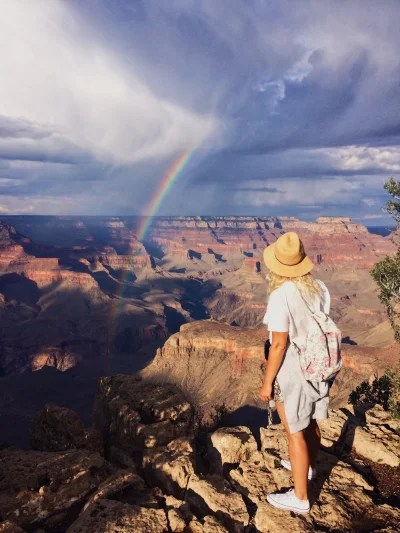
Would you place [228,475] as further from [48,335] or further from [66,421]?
[48,335]

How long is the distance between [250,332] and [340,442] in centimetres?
5629

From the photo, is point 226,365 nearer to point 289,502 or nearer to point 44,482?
point 44,482

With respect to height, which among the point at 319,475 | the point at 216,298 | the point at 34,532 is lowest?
the point at 34,532

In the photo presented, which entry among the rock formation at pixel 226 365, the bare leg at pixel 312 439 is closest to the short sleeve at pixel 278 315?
the bare leg at pixel 312 439

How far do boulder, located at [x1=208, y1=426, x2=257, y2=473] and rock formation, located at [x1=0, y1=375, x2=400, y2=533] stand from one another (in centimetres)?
2

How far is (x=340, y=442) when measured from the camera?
7.99 metres

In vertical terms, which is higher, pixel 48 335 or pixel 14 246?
pixel 14 246

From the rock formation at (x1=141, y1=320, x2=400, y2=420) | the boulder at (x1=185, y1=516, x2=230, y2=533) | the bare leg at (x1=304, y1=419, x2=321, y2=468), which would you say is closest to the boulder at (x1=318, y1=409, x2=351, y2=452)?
the bare leg at (x1=304, y1=419, x2=321, y2=468)

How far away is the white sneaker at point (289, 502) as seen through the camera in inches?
215

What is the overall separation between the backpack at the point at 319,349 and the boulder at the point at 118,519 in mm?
2933

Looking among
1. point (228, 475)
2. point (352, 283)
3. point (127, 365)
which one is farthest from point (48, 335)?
point (352, 283)

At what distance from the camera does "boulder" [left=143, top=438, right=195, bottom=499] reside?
7.26m

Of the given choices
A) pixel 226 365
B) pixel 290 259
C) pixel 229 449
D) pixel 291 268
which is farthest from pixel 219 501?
pixel 226 365

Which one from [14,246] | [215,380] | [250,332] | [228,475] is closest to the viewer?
[228,475]
